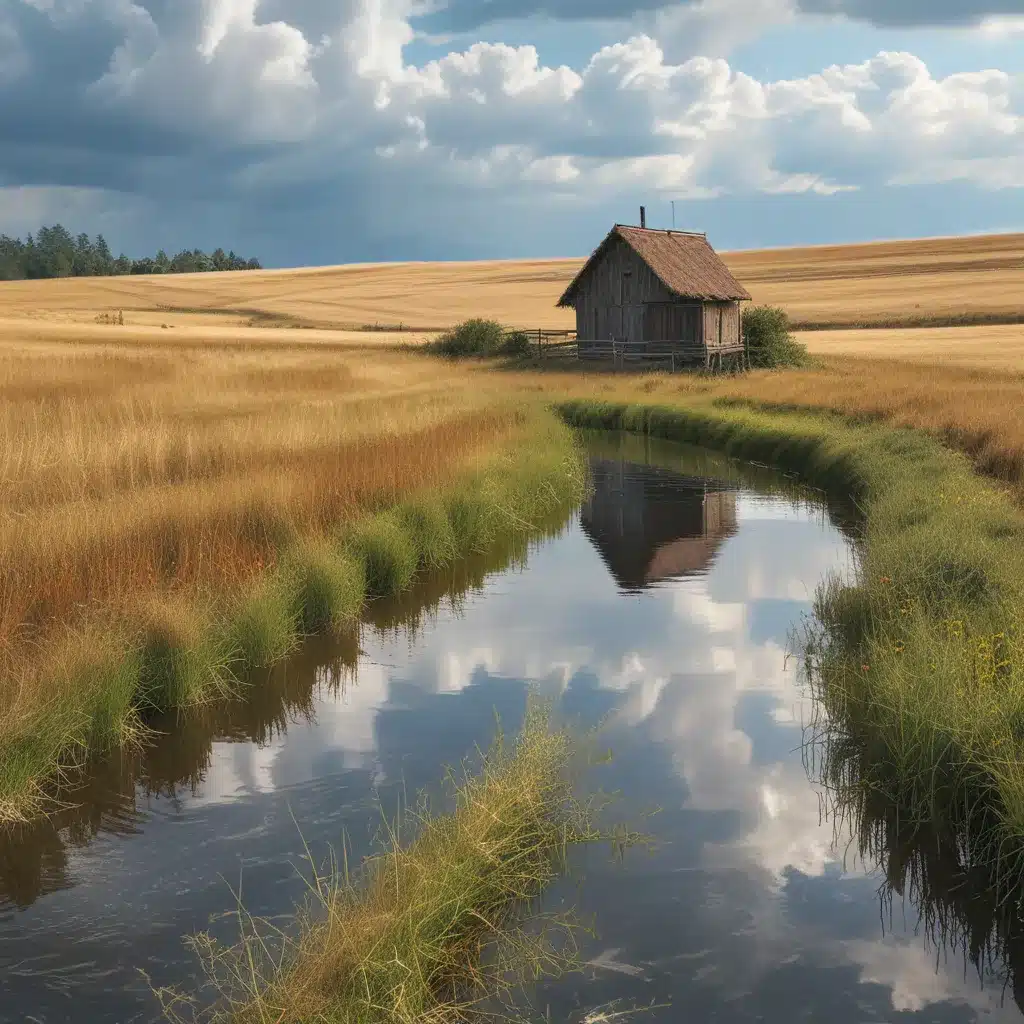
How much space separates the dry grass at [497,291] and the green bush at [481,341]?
15625 mm

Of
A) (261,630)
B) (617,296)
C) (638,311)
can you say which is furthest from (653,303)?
(261,630)

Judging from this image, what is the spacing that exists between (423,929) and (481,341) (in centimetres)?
4667

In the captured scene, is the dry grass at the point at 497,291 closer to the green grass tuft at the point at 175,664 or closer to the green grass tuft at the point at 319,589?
the green grass tuft at the point at 319,589

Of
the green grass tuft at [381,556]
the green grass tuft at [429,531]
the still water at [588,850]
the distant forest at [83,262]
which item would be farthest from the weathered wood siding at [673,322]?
the distant forest at [83,262]

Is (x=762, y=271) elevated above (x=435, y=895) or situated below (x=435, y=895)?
above

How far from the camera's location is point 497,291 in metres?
94.1

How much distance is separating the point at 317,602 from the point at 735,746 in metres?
5.01

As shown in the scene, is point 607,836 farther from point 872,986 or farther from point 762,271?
point 762,271

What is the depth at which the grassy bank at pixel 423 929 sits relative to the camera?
222 inches

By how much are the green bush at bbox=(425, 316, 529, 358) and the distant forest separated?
109m

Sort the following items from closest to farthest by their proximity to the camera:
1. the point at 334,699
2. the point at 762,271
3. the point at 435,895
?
the point at 435,895 < the point at 334,699 < the point at 762,271

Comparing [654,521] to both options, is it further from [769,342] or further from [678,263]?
→ [769,342]

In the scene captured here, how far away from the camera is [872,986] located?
6.41 m

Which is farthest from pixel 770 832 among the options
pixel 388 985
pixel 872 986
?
pixel 388 985
